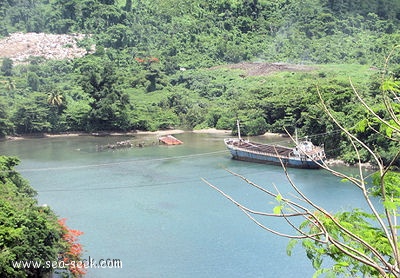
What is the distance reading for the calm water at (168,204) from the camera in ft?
53.7

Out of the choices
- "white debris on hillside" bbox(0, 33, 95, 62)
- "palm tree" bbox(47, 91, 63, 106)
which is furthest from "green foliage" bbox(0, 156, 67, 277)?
"white debris on hillside" bbox(0, 33, 95, 62)

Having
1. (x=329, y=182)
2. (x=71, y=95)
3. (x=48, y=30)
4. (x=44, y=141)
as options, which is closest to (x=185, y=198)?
(x=329, y=182)

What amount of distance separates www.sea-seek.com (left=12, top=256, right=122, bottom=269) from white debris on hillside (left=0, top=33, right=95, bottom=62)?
47076 mm

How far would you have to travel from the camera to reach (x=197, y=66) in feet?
193

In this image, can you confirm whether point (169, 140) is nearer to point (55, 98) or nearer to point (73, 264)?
point (55, 98)

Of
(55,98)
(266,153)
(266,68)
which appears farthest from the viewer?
(266,68)

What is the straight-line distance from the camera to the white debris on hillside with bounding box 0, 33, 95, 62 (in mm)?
62125

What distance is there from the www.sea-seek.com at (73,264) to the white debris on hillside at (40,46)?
47.1 metres

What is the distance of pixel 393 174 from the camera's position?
16.9 ft

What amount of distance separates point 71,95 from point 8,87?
4835 mm

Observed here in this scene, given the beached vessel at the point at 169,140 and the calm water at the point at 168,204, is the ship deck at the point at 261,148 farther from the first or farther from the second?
the beached vessel at the point at 169,140

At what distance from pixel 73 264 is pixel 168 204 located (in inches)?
323

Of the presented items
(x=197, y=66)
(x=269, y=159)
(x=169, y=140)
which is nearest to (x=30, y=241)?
(x=269, y=159)

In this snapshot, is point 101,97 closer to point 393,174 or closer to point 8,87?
point 8,87
